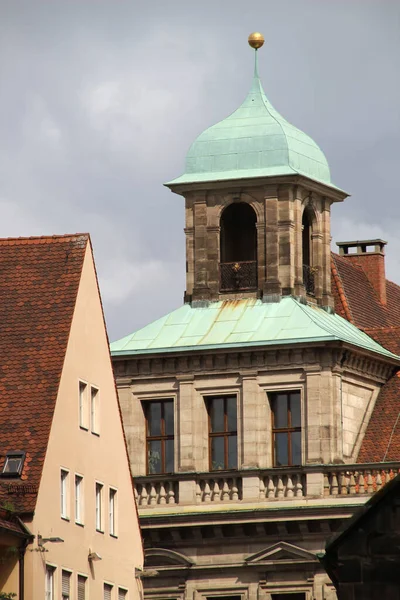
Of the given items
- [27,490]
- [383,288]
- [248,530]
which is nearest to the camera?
[27,490]

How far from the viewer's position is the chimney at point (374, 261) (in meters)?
131

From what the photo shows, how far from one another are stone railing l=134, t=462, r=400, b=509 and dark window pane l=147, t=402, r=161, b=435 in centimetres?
188

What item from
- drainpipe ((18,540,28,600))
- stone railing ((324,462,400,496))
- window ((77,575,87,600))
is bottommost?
drainpipe ((18,540,28,600))

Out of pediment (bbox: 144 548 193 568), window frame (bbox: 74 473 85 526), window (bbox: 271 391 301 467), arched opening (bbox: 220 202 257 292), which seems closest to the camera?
window frame (bbox: 74 473 85 526)

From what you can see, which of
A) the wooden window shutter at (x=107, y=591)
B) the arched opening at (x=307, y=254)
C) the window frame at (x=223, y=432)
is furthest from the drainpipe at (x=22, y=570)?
the arched opening at (x=307, y=254)

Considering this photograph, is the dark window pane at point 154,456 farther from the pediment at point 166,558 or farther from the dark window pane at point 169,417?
the pediment at point 166,558

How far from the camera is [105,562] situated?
102m

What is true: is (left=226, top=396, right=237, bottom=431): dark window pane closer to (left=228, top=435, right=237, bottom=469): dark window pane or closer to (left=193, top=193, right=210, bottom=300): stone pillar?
(left=228, top=435, right=237, bottom=469): dark window pane

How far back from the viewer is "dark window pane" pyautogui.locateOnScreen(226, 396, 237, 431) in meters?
121

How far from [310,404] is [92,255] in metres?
18.0

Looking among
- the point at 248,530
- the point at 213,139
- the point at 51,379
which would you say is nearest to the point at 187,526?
the point at 248,530

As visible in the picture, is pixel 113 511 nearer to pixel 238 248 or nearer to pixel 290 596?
pixel 290 596

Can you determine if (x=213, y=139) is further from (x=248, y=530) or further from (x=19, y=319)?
(x=19, y=319)

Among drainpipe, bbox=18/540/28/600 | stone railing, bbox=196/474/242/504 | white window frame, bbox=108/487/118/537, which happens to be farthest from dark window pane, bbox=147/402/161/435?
drainpipe, bbox=18/540/28/600
